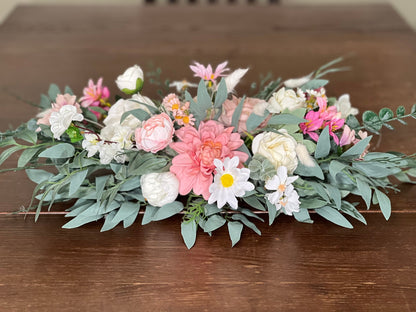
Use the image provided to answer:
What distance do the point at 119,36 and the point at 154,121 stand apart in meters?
1.01

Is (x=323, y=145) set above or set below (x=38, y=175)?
above

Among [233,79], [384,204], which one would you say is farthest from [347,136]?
[233,79]

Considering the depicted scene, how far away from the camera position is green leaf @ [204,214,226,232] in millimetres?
823

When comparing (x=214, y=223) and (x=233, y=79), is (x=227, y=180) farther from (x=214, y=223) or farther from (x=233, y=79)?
(x=233, y=79)

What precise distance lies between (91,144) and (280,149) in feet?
0.99

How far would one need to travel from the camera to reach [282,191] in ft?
2.59

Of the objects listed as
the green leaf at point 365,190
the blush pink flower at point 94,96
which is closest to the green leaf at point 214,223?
the green leaf at point 365,190

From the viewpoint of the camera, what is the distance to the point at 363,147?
82 cm

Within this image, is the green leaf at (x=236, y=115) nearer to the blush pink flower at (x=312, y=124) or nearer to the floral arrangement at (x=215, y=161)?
the floral arrangement at (x=215, y=161)

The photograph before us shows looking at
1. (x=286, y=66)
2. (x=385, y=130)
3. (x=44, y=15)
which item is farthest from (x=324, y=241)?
(x=44, y=15)

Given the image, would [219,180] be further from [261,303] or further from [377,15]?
[377,15]

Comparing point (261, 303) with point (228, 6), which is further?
point (228, 6)

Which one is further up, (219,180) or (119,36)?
(219,180)

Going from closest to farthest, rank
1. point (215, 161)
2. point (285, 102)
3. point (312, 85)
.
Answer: point (215, 161) < point (285, 102) < point (312, 85)
